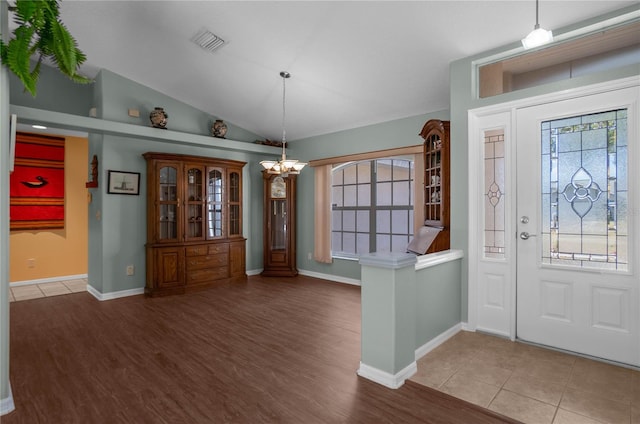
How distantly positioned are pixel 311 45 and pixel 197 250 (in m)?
3.28

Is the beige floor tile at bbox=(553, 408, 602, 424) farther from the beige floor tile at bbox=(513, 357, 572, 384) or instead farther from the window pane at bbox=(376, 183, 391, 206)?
the window pane at bbox=(376, 183, 391, 206)

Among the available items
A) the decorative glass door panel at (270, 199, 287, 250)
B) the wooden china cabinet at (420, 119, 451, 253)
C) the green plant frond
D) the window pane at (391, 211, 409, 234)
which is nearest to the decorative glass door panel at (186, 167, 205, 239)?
the decorative glass door panel at (270, 199, 287, 250)

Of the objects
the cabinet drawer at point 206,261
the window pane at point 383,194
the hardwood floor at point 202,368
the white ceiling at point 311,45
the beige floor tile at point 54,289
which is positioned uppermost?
the white ceiling at point 311,45

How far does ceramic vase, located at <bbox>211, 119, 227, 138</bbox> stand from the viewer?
5336mm

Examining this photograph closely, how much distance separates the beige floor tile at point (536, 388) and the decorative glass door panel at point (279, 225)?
4217 mm

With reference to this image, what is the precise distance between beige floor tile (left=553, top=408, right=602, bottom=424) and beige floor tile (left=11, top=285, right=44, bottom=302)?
6.02m

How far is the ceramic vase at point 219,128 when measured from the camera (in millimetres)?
5336

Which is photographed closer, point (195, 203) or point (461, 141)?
point (461, 141)

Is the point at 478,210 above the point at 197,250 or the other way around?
above

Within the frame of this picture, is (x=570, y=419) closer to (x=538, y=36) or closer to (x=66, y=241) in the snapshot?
(x=538, y=36)

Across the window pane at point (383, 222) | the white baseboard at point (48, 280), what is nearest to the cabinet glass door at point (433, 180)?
the window pane at point (383, 222)

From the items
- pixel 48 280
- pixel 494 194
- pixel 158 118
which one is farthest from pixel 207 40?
pixel 48 280

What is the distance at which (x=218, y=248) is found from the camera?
17.1 feet

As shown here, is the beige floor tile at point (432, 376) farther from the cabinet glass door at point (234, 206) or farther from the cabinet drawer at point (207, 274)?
the cabinet glass door at point (234, 206)
